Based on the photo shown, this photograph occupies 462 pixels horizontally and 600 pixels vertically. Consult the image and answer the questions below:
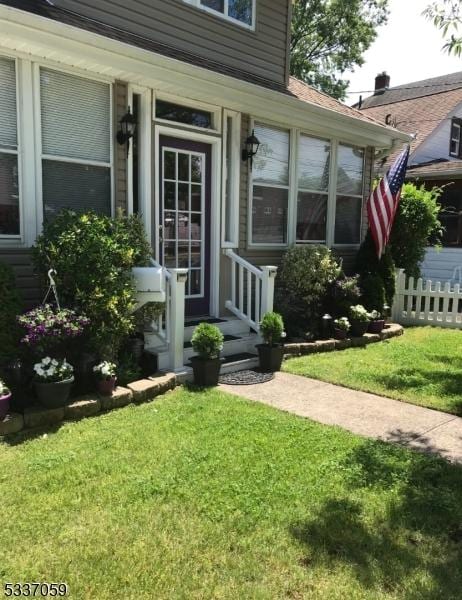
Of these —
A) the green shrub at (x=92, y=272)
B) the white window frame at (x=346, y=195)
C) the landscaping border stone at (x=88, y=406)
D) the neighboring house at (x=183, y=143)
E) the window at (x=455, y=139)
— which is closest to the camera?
the landscaping border stone at (x=88, y=406)

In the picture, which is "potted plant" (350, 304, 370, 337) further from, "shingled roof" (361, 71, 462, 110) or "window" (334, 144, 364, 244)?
"shingled roof" (361, 71, 462, 110)

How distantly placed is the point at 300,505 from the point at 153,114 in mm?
4520

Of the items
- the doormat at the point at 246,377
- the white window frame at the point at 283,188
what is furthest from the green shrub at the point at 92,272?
the white window frame at the point at 283,188

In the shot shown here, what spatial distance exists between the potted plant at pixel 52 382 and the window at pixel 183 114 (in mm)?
3242

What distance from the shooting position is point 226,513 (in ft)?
9.04

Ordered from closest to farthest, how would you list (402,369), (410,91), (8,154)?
(8,154)
(402,369)
(410,91)

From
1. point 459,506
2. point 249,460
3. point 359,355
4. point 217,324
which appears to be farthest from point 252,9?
point 459,506

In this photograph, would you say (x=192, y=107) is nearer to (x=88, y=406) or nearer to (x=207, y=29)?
(x=207, y=29)

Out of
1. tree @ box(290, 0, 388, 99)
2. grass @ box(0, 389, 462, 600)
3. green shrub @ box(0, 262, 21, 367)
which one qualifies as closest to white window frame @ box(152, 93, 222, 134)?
green shrub @ box(0, 262, 21, 367)

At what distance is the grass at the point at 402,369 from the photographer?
4.99 meters

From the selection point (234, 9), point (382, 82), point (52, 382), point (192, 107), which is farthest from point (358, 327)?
point (382, 82)

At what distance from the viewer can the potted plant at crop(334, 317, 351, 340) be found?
23.4 feet

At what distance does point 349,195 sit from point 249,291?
3546mm

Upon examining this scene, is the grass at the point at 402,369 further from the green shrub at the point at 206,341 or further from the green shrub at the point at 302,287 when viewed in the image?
the green shrub at the point at 206,341
